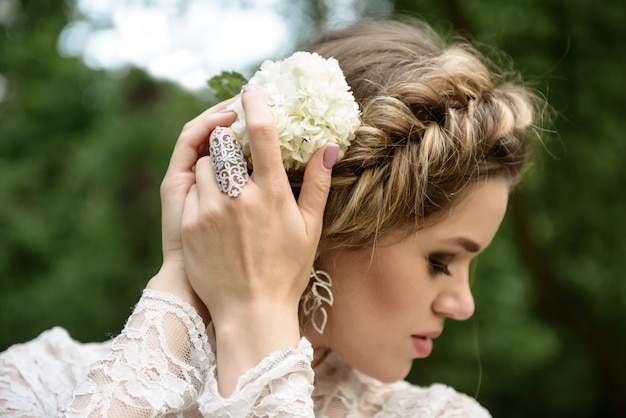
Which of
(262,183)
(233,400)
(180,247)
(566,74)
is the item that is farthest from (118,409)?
(566,74)

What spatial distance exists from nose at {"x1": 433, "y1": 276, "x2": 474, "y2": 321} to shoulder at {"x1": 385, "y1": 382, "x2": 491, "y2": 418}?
0.28m

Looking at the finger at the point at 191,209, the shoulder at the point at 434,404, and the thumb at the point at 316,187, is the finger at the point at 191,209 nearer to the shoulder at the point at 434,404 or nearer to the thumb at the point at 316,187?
the thumb at the point at 316,187

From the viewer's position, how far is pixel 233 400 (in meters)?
1.55

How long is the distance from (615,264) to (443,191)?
5701 mm

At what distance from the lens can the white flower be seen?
1755mm

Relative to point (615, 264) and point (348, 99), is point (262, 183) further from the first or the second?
point (615, 264)

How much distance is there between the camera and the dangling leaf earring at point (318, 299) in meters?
1.93

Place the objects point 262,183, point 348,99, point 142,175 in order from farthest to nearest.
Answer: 1. point 142,175
2. point 348,99
3. point 262,183

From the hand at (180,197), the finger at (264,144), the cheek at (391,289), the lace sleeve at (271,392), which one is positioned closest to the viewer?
the lace sleeve at (271,392)

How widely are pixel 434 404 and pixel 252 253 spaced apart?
852 mm

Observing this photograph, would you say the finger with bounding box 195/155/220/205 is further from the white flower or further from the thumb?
the thumb

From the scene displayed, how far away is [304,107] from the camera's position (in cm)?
176

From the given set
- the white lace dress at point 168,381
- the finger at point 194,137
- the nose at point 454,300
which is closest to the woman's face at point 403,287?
the nose at point 454,300

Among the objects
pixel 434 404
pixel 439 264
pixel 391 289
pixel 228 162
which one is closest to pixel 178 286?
pixel 228 162
